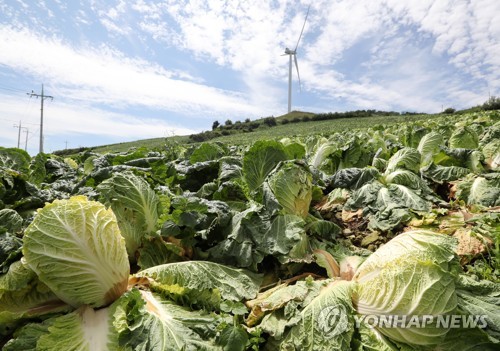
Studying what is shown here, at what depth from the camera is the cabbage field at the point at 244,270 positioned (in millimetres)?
2213

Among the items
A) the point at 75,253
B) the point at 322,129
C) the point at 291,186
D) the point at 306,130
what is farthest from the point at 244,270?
the point at 306,130

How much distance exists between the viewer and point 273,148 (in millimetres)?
4324

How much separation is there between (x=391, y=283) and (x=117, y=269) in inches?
76.9

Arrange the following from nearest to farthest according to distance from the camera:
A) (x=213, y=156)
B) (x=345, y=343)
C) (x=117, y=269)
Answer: (x=345, y=343) < (x=117, y=269) < (x=213, y=156)

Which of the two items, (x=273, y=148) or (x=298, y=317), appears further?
(x=273, y=148)

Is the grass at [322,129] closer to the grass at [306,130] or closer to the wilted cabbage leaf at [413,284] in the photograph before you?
the grass at [306,130]

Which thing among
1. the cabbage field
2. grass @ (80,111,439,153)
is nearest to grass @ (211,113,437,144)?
grass @ (80,111,439,153)

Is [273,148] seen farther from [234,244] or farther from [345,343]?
[345,343]

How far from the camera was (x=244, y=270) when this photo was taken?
121 inches

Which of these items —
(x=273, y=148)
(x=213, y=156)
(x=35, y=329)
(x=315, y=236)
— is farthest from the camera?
(x=213, y=156)

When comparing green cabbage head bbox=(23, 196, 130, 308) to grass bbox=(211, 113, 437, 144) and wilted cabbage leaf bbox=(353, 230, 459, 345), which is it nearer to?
wilted cabbage leaf bbox=(353, 230, 459, 345)

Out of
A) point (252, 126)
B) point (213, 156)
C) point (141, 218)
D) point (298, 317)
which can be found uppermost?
point (252, 126)

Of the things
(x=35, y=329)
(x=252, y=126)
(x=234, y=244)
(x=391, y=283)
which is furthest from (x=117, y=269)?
(x=252, y=126)

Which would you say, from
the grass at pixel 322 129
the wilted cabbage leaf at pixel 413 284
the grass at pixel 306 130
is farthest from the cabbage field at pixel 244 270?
the grass at pixel 322 129
